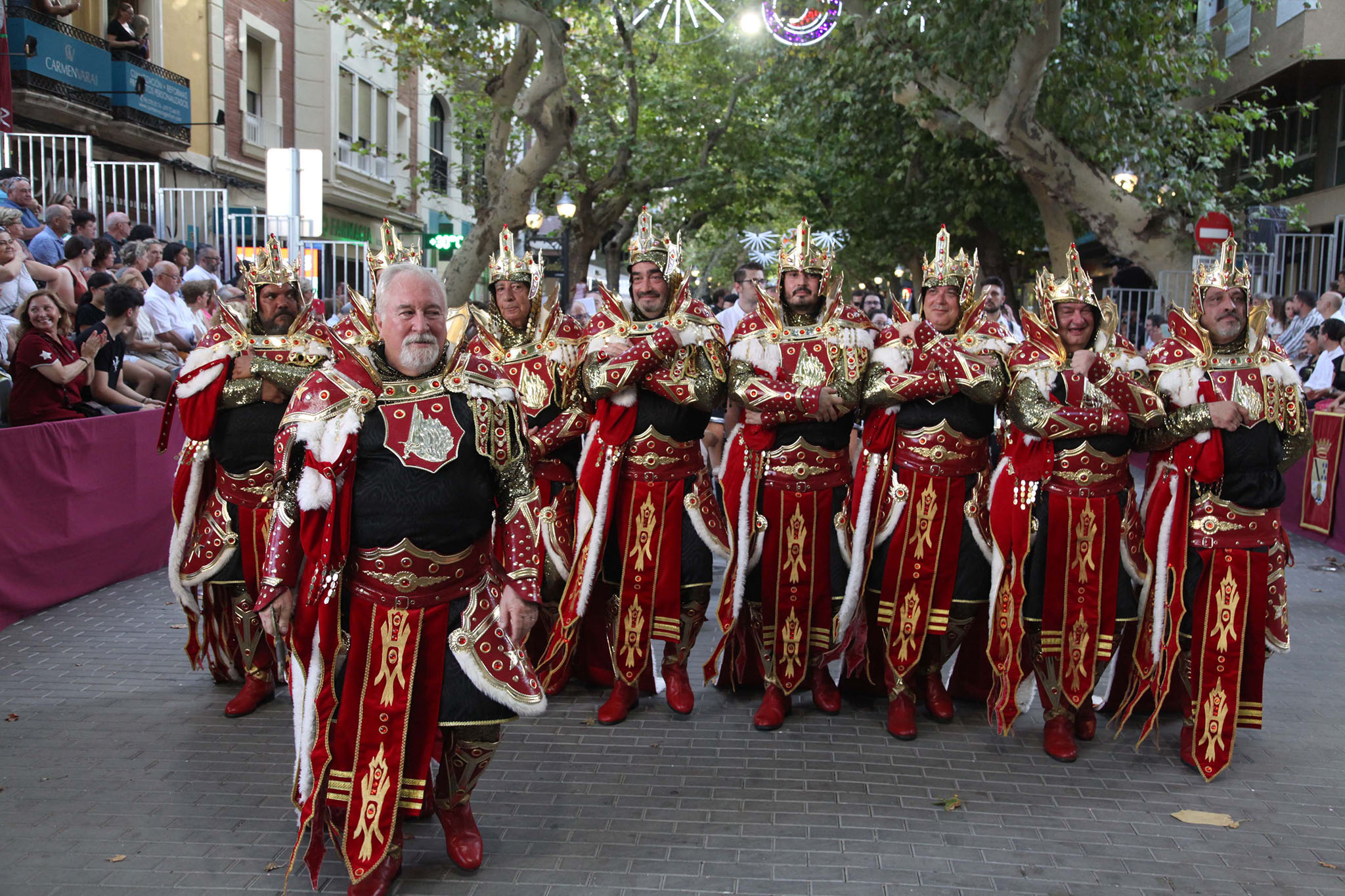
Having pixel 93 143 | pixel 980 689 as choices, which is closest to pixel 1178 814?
pixel 980 689

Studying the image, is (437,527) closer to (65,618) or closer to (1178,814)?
(1178,814)

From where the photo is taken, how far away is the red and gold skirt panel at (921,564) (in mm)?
5484

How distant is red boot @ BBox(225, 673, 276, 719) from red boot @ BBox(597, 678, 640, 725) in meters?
1.66

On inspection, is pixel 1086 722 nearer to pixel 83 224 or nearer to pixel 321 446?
pixel 321 446

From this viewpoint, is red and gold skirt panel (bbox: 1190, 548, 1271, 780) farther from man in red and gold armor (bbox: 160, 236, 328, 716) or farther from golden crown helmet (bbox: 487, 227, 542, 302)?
man in red and gold armor (bbox: 160, 236, 328, 716)

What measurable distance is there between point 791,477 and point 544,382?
1.41 m

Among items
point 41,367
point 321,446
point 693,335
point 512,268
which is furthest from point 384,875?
point 41,367

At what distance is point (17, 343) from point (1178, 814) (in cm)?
742

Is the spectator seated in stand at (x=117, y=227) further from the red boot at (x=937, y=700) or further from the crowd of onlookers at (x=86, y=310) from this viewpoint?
the red boot at (x=937, y=700)

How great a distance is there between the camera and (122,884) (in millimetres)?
3861

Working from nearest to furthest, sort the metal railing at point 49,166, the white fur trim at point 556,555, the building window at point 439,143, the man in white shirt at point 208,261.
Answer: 1. the white fur trim at point 556,555
2. the man in white shirt at point 208,261
3. the metal railing at point 49,166
4. the building window at point 439,143

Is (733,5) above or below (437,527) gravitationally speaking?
above

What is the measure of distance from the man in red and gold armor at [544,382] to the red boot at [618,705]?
602 millimetres

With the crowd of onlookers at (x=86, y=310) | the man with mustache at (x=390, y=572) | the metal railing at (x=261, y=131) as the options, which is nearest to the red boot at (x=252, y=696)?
the man with mustache at (x=390, y=572)
